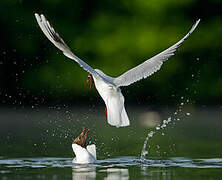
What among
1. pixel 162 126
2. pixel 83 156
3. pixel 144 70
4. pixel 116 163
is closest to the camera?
pixel 83 156

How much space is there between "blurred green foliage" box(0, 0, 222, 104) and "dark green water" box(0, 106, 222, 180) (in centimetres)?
355

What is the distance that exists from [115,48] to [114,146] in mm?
15587

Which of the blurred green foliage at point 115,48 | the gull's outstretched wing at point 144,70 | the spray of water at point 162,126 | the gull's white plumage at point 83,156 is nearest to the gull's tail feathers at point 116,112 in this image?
the gull's outstretched wing at point 144,70

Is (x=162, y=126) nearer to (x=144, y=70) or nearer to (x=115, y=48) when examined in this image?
(x=144, y=70)

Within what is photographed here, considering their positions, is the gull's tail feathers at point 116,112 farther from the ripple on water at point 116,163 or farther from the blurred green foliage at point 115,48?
the blurred green foliage at point 115,48

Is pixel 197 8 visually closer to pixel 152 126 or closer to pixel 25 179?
pixel 152 126

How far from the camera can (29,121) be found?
2345 cm

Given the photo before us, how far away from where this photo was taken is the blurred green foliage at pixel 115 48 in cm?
3056

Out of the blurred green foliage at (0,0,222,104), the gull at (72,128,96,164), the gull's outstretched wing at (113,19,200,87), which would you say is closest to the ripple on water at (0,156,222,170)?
the gull at (72,128,96,164)

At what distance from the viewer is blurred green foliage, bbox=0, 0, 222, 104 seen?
1203 inches

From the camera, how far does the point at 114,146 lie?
52.3ft

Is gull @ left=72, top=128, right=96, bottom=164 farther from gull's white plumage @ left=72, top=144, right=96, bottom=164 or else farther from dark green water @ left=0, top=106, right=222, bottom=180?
dark green water @ left=0, top=106, right=222, bottom=180

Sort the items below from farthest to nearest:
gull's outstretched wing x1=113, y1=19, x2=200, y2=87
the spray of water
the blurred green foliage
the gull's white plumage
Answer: the blurred green foliage < the spray of water < gull's outstretched wing x1=113, y1=19, x2=200, y2=87 < the gull's white plumage

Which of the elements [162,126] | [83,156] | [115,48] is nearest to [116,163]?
[83,156]
